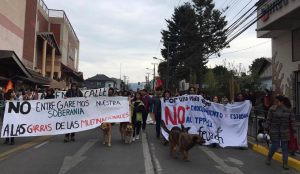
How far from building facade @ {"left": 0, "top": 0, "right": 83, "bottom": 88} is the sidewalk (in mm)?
21203

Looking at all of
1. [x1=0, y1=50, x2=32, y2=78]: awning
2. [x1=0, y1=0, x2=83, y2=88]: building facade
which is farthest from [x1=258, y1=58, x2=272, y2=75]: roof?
[x1=0, y1=50, x2=32, y2=78]: awning

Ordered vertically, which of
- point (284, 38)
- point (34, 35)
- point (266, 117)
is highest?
point (34, 35)

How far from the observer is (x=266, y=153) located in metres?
12.1

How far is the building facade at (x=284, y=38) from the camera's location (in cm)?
2133

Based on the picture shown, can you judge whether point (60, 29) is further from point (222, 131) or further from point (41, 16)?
point (222, 131)

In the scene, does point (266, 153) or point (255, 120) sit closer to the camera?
point (266, 153)

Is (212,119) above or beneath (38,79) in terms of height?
beneath

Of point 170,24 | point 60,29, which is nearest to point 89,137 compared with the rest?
point 60,29

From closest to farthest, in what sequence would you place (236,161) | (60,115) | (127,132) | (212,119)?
(236,161) < (127,132) < (212,119) < (60,115)

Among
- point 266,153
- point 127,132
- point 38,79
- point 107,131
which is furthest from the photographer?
point 38,79

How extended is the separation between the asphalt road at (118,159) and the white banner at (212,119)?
48 cm

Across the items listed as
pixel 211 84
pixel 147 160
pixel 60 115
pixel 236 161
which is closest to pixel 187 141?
pixel 147 160

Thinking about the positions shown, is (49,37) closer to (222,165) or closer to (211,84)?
(211,84)

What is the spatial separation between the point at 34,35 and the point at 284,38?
25364mm
